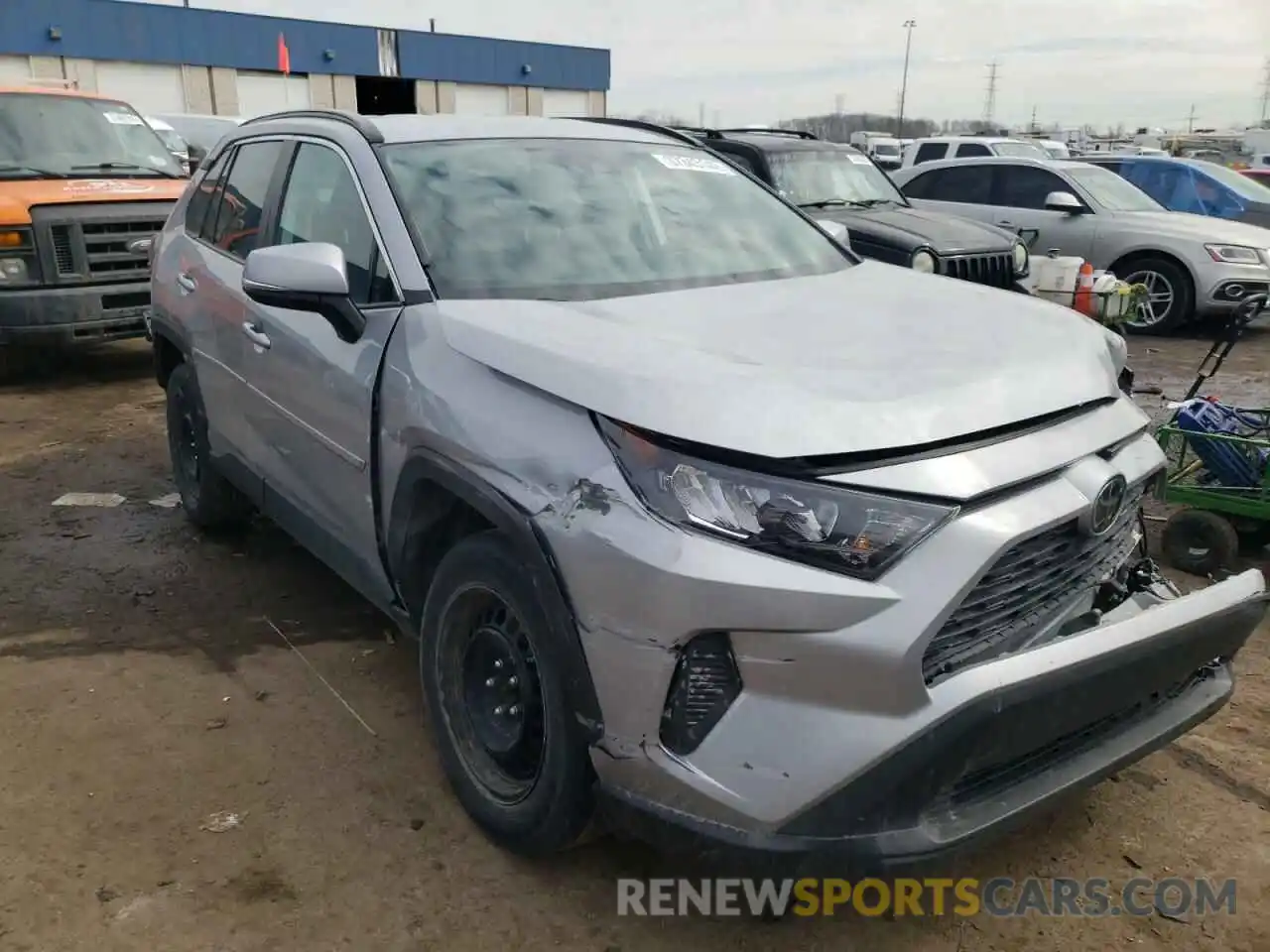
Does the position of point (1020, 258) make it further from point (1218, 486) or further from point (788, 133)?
point (1218, 486)

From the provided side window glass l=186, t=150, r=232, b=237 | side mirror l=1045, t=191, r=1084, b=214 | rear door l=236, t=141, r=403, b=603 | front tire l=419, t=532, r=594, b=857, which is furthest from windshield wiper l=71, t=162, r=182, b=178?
side mirror l=1045, t=191, r=1084, b=214

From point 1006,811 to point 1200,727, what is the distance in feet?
5.27

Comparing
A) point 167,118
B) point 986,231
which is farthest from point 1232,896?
point 167,118

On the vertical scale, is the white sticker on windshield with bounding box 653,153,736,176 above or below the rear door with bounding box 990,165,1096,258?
above

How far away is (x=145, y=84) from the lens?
1372 inches

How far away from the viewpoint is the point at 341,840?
2.86 metres

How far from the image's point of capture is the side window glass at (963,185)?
12062 mm

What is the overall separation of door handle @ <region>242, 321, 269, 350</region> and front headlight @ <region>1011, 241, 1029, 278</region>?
23.0 ft

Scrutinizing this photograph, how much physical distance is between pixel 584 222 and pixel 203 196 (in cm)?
229

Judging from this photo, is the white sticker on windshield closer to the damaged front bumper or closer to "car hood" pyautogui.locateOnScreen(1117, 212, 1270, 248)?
the damaged front bumper

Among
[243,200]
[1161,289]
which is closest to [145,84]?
[1161,289]

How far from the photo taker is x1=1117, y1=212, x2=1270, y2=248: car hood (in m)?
10.5

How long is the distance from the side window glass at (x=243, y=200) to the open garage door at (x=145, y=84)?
33777 millimetres

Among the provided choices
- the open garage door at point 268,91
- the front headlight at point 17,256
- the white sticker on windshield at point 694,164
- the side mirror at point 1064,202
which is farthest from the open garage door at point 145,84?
the white sticker on windshield at point 694,164
